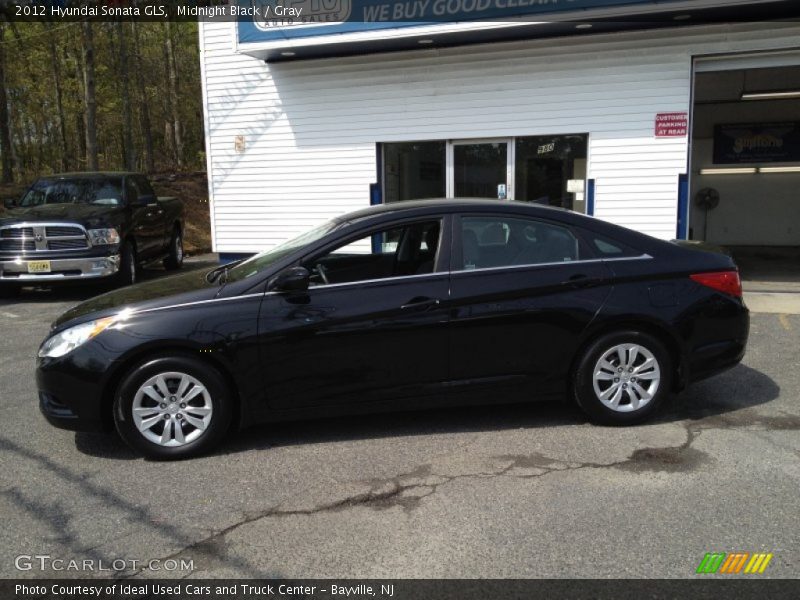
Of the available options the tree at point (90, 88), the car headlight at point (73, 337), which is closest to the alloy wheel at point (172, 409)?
the car headlight at point (73, 337)

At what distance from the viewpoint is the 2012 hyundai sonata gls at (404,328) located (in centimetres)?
418

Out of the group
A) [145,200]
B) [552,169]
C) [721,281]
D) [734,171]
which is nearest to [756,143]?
[734,171]

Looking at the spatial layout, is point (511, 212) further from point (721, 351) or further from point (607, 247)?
point (721, 351)

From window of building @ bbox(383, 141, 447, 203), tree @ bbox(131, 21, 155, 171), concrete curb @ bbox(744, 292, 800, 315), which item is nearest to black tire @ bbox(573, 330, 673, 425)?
concrete curb @ bbox(744, 292, 800, 315)

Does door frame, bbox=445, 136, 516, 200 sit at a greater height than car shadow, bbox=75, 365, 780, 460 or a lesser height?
greater

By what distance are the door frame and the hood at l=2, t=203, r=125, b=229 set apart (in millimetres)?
5348

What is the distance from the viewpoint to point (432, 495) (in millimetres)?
3703

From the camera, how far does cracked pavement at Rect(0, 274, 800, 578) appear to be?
3.09 m

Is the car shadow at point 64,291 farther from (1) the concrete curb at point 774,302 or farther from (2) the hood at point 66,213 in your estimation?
(1) the concrete curb at point 774,302

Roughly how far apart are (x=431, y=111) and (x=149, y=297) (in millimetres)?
7357

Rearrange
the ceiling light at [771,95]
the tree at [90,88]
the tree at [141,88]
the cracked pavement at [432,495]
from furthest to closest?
the tree at [141,88] < the tree at [90,88] < the ceiling light at [771,95] < the cracked pavement at [432,495]

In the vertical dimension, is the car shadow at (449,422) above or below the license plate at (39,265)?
below

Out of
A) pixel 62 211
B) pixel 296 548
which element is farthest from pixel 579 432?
pixel 62 211

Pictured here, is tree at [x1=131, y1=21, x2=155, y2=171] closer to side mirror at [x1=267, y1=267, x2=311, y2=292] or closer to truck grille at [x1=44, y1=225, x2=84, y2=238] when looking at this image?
truck grille at [x1=44, y1=225, x2=84, y2=238]
